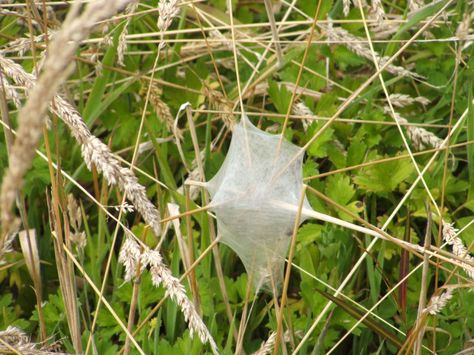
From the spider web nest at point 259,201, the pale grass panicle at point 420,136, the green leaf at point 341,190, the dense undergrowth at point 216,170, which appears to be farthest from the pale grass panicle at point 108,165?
the pale grass panicle at point 420,136

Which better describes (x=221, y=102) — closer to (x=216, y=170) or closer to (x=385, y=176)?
(x=216, y=170)

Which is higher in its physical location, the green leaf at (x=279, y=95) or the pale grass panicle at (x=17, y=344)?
the green leaf at (x=279, y=95)

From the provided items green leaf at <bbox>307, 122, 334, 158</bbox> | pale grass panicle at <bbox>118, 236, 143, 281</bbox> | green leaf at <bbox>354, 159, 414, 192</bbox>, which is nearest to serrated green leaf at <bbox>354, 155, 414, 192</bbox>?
green leaf at <bbox>354, 159, 414, 192</bbox>

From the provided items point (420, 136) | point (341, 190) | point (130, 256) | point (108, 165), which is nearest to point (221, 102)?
point (341, 190)

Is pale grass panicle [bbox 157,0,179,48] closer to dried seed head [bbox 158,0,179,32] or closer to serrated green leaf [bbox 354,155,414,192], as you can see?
dried seed head [bbox 158,0,179,32]

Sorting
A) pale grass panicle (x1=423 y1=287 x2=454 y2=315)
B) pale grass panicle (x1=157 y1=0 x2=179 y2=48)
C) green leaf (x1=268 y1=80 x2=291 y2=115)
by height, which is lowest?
pale grass panicle (x1=423 y1=287 x2=454 y2=315)

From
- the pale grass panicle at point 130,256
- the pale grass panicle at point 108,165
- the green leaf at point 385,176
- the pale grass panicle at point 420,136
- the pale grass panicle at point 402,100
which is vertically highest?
the pale grass panicle at point 108,165

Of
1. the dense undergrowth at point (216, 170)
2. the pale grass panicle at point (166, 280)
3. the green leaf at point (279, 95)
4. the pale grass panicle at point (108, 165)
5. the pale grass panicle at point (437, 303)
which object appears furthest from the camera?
the green leaf at point (279, 95)

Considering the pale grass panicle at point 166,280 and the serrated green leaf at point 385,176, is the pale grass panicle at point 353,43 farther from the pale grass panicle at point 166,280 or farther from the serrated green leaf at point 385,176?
the pale grass panicle at point 166,280

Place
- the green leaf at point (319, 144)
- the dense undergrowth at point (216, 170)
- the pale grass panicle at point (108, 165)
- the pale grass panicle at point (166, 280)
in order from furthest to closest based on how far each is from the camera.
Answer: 1. the green leaf at point (319, 144)
2. the dense undergrowth at point (216, 170)
3. the pale grass panicle at point (166, 280)
4. the pale grass panicle at point (108, 165)
